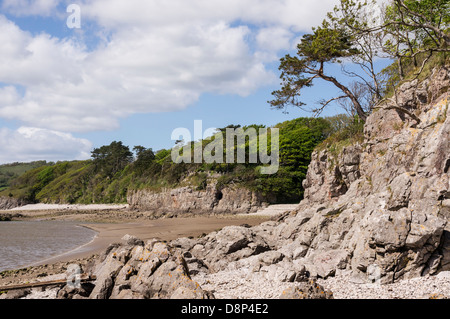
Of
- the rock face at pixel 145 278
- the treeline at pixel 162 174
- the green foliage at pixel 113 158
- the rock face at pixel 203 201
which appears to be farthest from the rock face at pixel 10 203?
the rock face at pixel 145 278

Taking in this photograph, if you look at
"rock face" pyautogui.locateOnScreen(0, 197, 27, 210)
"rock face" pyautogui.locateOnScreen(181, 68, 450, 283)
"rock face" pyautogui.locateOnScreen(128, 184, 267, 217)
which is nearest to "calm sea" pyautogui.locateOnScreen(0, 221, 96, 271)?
"rock face" pyautogui.locateOnScreen(181, 68, 450, 283)

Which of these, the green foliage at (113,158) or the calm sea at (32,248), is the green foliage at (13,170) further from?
the calm sea at (32,248)

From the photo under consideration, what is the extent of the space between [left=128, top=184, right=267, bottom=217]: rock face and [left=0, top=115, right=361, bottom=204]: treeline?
114cm

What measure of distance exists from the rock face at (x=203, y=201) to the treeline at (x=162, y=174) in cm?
114

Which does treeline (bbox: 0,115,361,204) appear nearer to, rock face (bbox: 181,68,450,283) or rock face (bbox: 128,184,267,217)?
rock face (bbox: 128,184,267,217)

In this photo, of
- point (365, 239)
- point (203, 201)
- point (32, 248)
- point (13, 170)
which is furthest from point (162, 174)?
point (13, 170)

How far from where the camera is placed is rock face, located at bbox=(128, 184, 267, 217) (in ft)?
151

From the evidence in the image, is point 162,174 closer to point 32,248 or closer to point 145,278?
point 32,248

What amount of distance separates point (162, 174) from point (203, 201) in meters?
14.5

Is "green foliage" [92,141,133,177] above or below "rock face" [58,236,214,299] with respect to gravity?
above

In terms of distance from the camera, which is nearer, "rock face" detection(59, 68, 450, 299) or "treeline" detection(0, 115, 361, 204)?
"rock face" detection(59, 68, 450, 299)

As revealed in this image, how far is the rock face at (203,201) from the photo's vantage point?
151 ft

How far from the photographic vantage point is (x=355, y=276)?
28.5 ft

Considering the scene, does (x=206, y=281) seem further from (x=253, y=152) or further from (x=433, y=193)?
(x=253, y=152)
